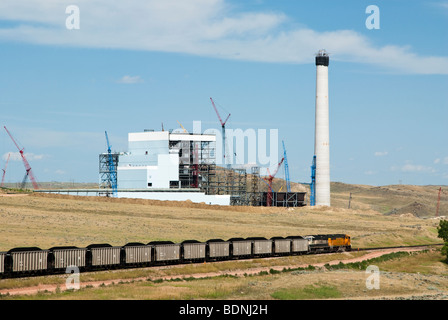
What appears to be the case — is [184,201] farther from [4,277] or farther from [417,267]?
[4,277]

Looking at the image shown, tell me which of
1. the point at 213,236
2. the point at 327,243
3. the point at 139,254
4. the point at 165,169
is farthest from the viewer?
the point at 165,169

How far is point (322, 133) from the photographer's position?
502 feet

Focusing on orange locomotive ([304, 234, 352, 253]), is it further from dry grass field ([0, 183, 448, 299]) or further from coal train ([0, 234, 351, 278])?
dry grass field ([0, 183, 448, 299])

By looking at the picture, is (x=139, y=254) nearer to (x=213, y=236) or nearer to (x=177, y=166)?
(x=213, y=236)

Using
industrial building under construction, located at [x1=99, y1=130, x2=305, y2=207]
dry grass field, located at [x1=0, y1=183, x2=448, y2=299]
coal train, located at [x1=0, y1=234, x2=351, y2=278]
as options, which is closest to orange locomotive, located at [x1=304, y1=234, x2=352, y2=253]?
coal train, located at [x1=0, y1=234, x2=351, y2=278]

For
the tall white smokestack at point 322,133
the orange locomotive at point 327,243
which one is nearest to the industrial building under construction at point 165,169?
the tall white smokestack at point 322,133

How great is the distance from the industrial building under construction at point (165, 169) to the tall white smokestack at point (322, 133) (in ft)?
71.8

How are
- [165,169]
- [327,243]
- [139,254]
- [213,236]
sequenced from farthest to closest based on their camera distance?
[165,169] < [213,236] < [327,243] < [139,254]

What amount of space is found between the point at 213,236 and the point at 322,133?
64.5 m

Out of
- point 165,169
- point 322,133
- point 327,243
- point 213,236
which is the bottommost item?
point 213,236

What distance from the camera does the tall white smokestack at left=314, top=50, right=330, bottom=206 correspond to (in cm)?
15175

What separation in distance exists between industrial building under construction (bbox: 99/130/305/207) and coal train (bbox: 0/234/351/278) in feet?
220

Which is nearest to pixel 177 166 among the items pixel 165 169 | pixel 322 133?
pixel 165 169

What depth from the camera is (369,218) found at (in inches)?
5984
